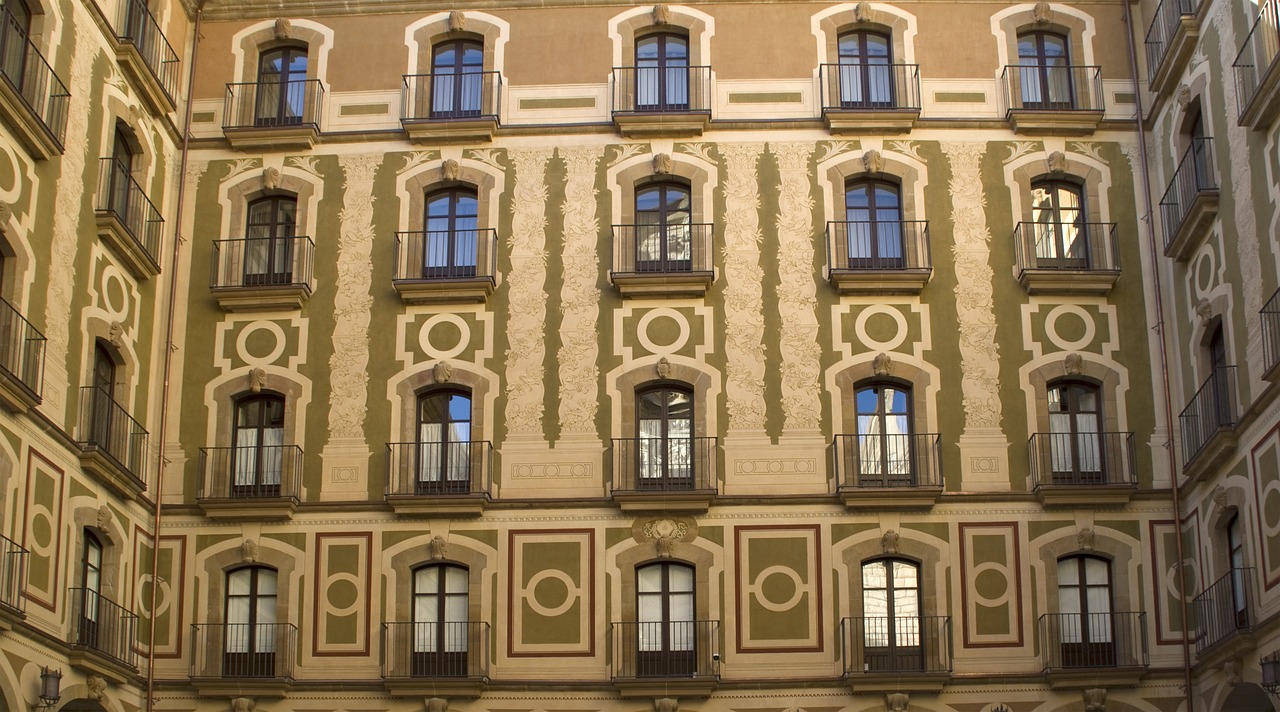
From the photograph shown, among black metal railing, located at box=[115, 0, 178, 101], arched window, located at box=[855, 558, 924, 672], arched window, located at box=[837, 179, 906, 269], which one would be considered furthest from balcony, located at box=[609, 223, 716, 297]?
black metal railing, located at box=[115, 0, 178, 101]

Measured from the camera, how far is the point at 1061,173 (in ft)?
106

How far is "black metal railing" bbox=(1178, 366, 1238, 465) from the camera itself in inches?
1097

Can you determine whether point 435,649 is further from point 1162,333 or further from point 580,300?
point 1162,333

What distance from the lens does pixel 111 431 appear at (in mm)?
29406

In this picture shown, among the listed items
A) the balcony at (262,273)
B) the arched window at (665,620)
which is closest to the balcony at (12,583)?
the balcony at (262,273)

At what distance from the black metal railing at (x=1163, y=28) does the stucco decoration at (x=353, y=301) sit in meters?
15.0

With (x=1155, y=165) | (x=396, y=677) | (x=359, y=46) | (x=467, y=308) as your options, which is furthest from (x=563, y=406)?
(x=1155, y=165)

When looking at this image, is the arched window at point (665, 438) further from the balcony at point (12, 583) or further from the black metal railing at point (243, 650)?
the balcony at point (12, 583)

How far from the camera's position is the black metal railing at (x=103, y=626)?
27453mm

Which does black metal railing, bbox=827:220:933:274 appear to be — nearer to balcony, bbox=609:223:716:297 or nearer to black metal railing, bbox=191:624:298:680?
balcony, bbox=609:223:716:297

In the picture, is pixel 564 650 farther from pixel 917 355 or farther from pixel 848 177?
pixel 848 177

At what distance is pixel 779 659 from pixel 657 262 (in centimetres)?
774

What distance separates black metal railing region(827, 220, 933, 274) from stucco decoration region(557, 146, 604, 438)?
455 cm

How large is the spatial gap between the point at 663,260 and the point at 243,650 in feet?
34.3
